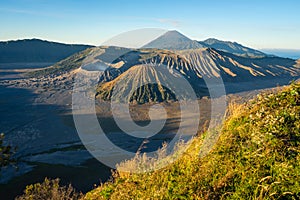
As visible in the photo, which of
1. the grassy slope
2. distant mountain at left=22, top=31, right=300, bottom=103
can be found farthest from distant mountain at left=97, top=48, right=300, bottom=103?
the grassy slope

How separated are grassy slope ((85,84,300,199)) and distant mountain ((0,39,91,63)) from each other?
133569 mm

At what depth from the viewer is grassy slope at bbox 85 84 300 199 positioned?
348cm

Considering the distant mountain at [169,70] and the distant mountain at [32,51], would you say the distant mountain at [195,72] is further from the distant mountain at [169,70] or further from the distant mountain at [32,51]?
the distant mountain at [32,51]

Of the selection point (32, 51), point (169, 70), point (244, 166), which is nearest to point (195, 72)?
point (169, 70)

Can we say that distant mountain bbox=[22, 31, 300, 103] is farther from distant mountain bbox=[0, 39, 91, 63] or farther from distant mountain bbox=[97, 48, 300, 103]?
distant mountain bbox=[0, 39, 91, 63]

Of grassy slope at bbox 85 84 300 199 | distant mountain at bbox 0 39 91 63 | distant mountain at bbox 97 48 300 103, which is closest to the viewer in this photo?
grassy slope at bbox 85 84 300 199

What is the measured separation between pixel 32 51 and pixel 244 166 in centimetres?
15325

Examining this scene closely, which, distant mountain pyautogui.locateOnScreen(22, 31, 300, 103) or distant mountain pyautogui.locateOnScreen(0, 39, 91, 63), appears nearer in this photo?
distant mountain pyautogui.locateOnScreen(22, 31, 300, 103)

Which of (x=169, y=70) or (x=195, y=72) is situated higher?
(x=169, y=70)

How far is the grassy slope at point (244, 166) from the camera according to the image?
11.4 feet

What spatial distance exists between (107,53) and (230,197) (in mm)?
108085

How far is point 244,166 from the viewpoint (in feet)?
12.7

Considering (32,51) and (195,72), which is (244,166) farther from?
(32,51)

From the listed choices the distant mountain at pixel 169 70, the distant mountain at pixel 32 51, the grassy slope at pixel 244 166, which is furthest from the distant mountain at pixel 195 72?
the distant mountain at pixel 32 51
